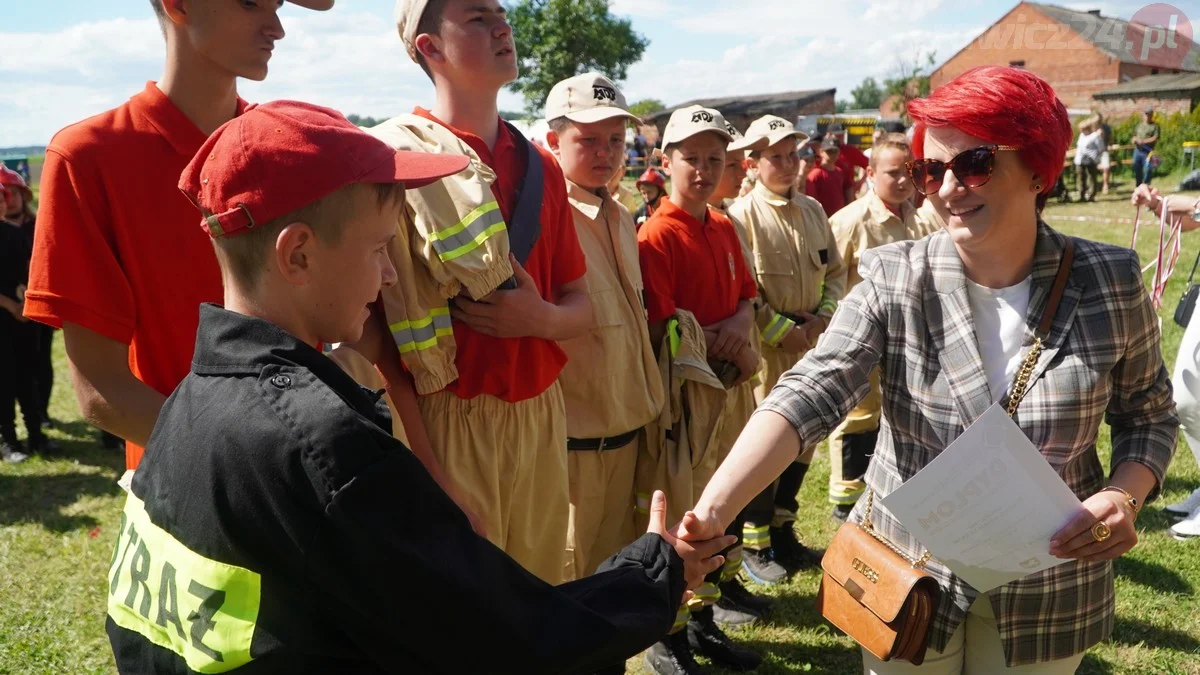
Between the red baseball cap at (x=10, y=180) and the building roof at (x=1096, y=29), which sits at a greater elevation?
the building roof at (x=1096, y=29)

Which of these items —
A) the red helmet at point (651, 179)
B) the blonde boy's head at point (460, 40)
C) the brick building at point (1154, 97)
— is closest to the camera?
the blonde boy's head at point (460, 40)

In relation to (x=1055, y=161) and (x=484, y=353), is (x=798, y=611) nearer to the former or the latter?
(x=484, y=353)

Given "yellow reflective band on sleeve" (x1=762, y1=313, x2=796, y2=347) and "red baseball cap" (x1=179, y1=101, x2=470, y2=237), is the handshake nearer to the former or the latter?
"red baseball cap" (x1=179, y1=101, x2=470, y2=237)

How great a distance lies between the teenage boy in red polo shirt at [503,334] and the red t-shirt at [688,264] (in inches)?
41.6

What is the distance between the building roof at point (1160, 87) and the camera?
34.2 metres

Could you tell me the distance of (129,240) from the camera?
80.8 inches

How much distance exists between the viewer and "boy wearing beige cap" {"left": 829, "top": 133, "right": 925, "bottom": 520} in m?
5.29

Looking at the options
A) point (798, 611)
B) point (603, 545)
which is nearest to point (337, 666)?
point (603, 545)

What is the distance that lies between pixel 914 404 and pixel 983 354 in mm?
208

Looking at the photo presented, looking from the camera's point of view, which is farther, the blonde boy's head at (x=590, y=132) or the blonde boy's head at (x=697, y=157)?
the blonde boy's head at (x=697, y=157)

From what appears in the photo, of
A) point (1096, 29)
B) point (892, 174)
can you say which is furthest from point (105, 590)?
point (1096, 29)

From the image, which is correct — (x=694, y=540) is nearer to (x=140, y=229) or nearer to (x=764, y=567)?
(x=140, y=229)

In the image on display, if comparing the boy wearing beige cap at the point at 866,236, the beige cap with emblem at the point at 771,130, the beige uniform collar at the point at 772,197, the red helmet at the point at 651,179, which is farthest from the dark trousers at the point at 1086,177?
the beige uniform collar at the point at 772,197

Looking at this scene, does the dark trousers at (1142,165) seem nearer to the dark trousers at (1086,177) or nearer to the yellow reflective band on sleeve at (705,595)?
the dark trousers at (1086,177)
